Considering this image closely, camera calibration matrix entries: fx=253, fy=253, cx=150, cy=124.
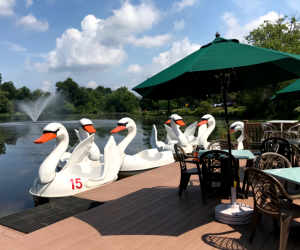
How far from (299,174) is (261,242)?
2.64ft

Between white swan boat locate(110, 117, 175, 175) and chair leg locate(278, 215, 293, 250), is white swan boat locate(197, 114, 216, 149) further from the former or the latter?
chair leg locate(278, 215, 293, 250)

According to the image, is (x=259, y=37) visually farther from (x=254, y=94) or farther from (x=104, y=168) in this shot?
(x=104, y=168)

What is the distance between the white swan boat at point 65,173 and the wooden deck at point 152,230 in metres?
1.70

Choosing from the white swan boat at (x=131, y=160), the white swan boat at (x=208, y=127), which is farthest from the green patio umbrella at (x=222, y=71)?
the white swan boat at (x=208, y=127)

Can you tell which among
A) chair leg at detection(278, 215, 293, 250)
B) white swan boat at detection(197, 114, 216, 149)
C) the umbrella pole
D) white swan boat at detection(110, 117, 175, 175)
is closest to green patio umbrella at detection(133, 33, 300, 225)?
the umbrella pole

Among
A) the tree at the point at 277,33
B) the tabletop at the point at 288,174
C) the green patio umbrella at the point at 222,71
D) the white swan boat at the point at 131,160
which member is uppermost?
the tree at the point at 277,33

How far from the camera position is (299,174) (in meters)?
2.60

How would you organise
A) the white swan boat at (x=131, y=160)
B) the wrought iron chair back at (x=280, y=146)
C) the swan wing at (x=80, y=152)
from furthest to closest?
the white swan boat at (x=131, y=160) → the swan wing at (x=80, y=152) → the wrought iron chair back at (x=280, y=146)

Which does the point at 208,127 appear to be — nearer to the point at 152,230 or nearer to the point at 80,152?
the point at 80,152

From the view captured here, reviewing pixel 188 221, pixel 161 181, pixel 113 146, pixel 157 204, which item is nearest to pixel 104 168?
pixel 113 146

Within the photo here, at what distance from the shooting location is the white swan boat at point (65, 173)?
216 inches

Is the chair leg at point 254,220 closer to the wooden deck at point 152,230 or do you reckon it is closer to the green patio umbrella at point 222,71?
the wooden deck at point 152,230

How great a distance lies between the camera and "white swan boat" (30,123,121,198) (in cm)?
550

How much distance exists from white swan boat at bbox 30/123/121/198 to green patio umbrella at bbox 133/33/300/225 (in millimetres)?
2511
